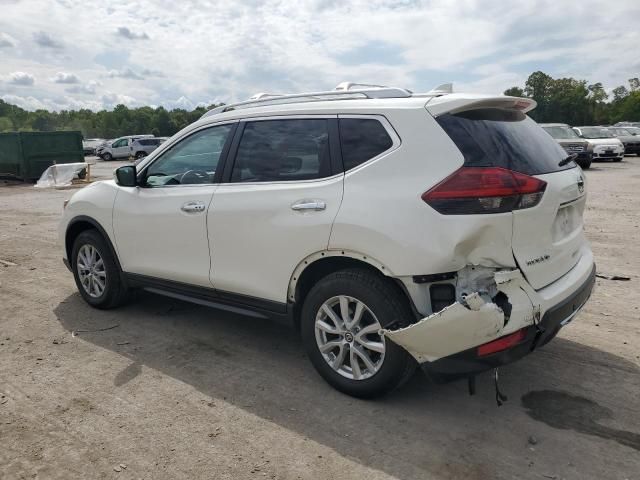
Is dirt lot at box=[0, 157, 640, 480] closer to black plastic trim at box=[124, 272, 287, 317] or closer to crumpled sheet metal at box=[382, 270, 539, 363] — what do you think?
black plastic trim at box=[124, 272, 287, 317]

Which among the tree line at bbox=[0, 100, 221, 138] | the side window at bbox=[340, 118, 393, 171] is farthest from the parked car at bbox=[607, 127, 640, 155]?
the tree line at bbox=[0, 100, 221, 138]

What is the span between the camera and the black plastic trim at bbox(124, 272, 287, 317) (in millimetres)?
3676

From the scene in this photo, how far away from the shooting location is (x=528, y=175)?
2936 millimetres

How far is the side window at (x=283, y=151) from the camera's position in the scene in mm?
3434

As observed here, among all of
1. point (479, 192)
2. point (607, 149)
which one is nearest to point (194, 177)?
point (479, 192)

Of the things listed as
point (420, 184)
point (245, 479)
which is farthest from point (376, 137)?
point (245, 479)

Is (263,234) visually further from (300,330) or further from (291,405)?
(291,405)

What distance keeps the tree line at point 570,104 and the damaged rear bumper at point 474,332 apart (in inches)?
2899

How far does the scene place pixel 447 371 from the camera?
9.44 feet

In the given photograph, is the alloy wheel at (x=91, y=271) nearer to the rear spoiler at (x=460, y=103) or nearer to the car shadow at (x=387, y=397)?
the car shadow at (x=387, y=397)

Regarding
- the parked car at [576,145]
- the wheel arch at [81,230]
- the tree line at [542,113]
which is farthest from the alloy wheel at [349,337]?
the tree line at [542,113]

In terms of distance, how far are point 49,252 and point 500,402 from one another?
6.86m

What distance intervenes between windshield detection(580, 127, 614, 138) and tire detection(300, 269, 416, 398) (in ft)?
80.5

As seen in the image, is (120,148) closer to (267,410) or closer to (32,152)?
Result: (32,152)
